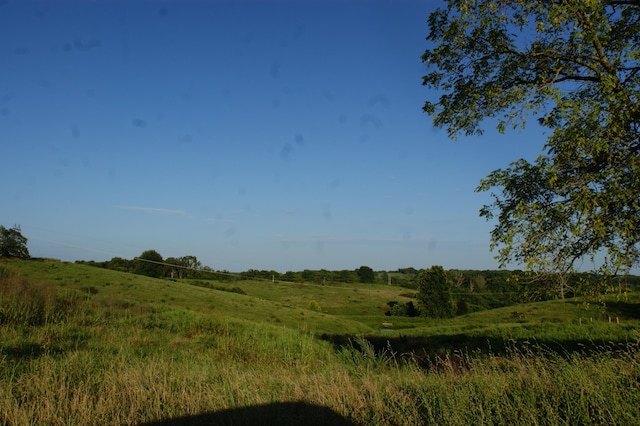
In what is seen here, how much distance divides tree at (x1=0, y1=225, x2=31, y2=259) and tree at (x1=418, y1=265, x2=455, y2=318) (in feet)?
221

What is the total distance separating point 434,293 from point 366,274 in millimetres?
67648

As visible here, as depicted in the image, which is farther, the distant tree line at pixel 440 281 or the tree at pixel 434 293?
the tree at pixel 434 293

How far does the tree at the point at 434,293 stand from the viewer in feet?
264

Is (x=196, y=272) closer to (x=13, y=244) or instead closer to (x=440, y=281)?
(x=13, y=244)

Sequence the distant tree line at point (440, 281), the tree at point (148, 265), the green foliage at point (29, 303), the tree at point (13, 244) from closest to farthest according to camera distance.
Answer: the distant tree line at point (440, 281), the green foliage at point (29, 303), the tree at point (13, 244), the tree at point (148, 265)

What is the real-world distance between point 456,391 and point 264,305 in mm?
55772

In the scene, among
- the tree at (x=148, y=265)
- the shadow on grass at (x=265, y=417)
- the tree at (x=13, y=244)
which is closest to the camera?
the shadow on grass at (x=265, y=417)

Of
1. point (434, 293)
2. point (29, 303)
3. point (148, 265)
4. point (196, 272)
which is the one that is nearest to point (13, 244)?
point (148, 265)

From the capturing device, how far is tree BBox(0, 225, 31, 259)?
164 ft

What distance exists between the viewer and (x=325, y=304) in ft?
310

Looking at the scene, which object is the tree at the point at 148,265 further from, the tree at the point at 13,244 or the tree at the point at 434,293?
the tree at the point at 434,293

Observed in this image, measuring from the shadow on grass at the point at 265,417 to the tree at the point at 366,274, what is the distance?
460 ft

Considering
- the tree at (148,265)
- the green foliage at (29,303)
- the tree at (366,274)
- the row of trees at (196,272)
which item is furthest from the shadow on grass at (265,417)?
the tree at (366,274)

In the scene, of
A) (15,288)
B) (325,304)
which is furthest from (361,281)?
(15,288)
